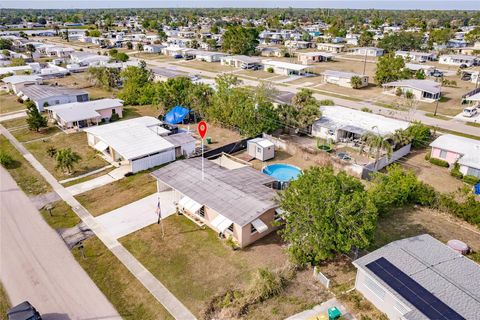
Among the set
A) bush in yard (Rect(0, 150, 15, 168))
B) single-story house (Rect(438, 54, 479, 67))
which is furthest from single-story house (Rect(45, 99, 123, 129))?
single-story house (Rect(438, 54, 479, 67))

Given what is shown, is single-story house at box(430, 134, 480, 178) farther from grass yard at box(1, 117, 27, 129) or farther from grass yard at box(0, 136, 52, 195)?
grass yard at box(1, 117, 27, 129)

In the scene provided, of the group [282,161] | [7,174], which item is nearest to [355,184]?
[282,161]

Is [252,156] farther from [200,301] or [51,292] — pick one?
[51,292]

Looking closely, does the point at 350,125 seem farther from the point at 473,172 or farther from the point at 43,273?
the point at 43,273

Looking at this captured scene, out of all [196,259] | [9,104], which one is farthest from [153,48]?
[196,259]

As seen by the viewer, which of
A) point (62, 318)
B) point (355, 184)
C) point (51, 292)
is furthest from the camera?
point (355, 184)

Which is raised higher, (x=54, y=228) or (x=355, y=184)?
(x=355, y=184)
